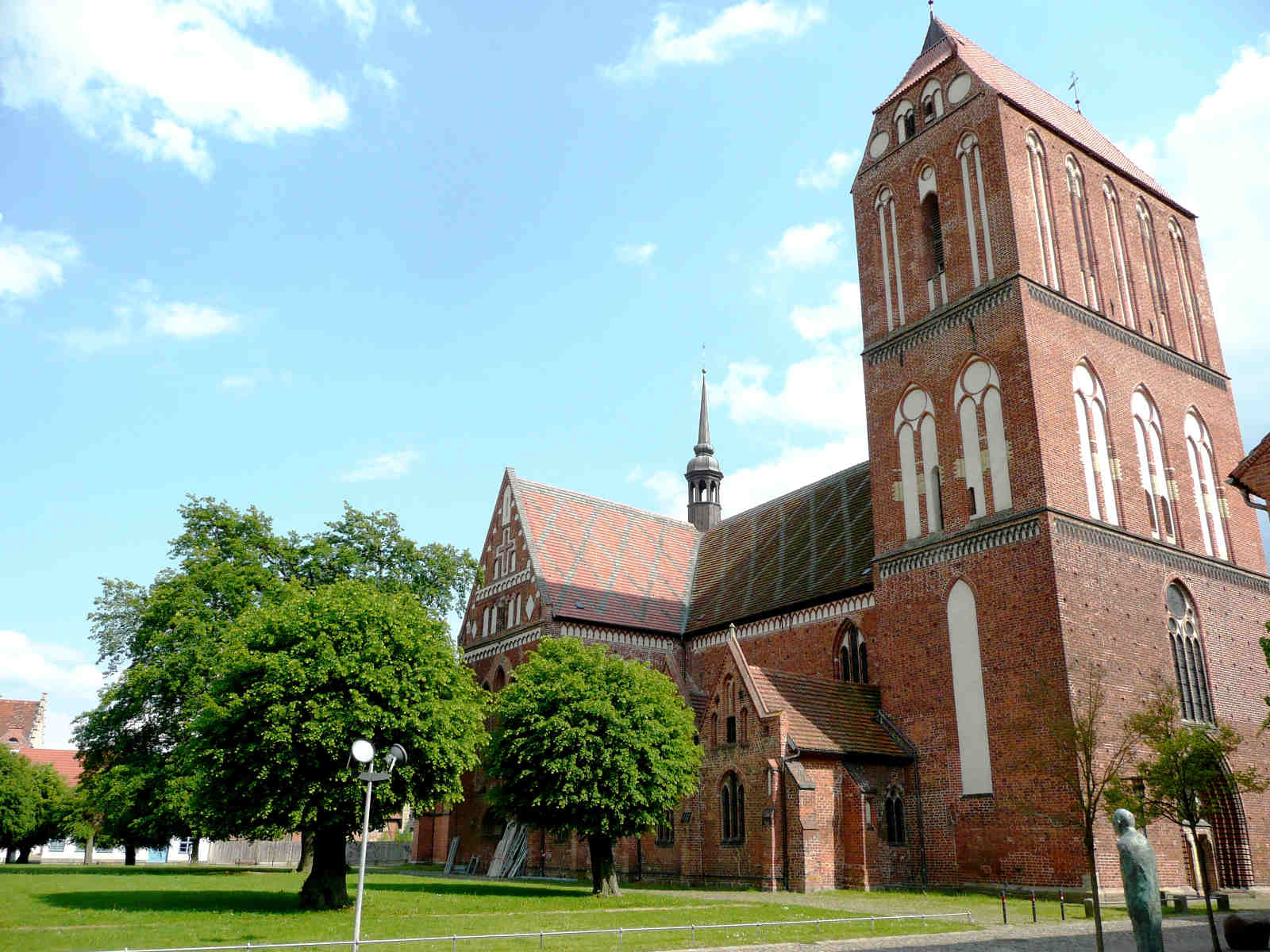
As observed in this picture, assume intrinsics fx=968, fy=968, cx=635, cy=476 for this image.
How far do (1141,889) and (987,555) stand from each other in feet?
54.8

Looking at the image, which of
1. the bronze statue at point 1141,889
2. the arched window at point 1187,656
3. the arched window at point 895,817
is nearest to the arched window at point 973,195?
the arched window at point 1187,656

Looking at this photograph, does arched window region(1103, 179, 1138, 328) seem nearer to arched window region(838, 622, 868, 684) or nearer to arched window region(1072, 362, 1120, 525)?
arched window region(1072, 362, 1120, 525)

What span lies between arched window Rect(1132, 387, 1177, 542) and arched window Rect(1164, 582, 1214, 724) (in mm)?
1888

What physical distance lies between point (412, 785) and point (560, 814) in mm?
5026

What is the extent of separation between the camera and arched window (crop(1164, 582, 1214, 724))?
2694 centimetres

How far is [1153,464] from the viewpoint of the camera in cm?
2934

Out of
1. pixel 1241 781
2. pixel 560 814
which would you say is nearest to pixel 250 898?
pixel 560 814

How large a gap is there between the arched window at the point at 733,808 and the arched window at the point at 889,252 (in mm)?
15626

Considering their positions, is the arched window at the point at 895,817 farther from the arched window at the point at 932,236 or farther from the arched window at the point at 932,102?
the arched window at the point at 932,102

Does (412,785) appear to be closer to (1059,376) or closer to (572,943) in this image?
(572,943)

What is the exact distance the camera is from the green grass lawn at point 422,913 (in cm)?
1491

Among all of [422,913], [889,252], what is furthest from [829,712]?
[889,252]

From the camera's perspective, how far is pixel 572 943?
1440cm

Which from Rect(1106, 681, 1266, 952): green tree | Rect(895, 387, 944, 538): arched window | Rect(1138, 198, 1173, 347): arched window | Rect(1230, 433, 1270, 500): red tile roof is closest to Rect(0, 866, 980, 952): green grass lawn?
Rect(1106, 681, 1266, 952): green tree
